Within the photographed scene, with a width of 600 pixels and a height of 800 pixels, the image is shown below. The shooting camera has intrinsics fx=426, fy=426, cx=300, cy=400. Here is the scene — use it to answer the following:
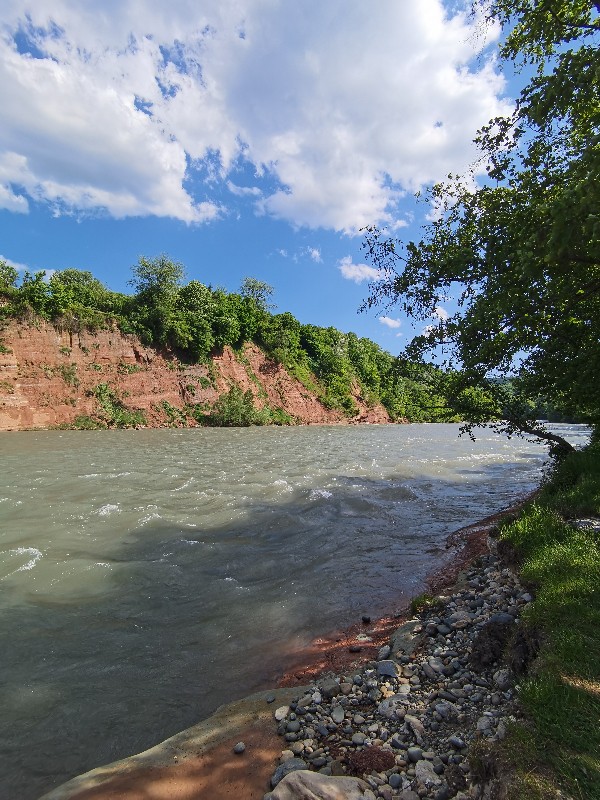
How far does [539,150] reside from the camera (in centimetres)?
695

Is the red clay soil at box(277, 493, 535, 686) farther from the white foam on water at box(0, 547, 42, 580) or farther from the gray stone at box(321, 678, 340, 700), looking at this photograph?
the white foam on water at box(0, 547, 42, 580)

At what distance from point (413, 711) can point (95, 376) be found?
114ft

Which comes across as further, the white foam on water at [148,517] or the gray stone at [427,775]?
the white foam on water at [148,517]

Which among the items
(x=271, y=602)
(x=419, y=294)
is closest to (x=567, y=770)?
(x=271, y=602)

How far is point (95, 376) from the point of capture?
3341 centimetres

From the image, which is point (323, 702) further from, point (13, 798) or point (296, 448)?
point (296, 448)

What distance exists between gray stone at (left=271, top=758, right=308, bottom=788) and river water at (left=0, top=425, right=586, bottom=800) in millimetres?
1422

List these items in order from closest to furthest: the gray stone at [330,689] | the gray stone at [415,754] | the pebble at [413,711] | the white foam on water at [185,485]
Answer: the pebble at [413,711] → the gray stone at [415,754] → the gray stone at [330,689] → the white foam on water at [185,485]

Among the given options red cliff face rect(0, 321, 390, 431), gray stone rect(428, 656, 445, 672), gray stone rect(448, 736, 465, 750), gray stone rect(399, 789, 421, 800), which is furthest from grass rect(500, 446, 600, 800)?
red cliff face rect(0, 321, 390, 431)

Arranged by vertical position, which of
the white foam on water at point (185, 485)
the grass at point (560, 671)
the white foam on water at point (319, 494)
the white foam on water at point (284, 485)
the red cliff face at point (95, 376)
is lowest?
the white foam on water at point (319, 494)

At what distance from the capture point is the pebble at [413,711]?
2764 millimetres

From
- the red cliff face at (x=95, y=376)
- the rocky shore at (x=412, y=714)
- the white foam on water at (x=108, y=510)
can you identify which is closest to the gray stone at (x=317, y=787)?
the rocky shore at (x=412, y=714)

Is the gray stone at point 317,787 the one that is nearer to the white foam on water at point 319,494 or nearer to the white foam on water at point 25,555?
the white foam on water at point 25,555

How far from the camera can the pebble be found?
9.07 ft
